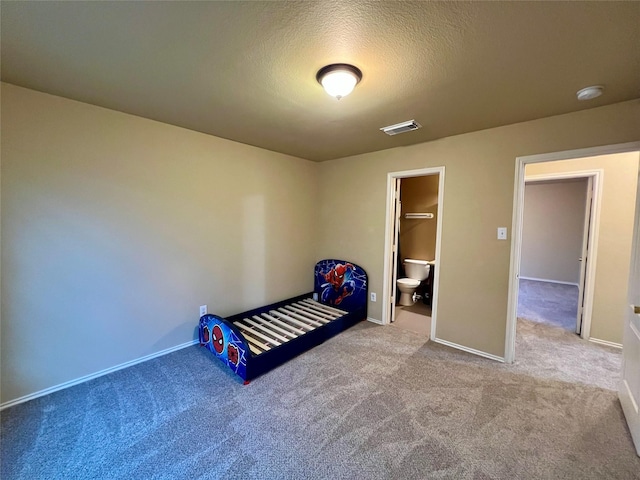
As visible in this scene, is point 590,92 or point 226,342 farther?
point 226,342

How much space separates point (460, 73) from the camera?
5.22 ft

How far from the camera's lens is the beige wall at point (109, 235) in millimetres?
1862

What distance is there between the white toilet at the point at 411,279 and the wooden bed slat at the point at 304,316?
1.63 meters

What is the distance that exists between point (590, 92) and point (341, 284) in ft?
10.0

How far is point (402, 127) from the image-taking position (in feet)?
8.04

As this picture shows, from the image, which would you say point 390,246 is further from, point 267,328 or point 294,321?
point 267,328

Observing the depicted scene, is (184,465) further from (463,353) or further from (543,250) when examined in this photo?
(543,250)

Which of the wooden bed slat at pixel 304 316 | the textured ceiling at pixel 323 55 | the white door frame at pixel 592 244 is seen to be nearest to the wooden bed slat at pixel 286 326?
the wooden bed slat at pixel 304 316

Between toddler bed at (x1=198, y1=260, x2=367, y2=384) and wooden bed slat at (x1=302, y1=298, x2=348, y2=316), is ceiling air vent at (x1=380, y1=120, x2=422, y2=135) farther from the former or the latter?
wooden bed slat at (x1=302, y1=298, x2=348, y2=316)

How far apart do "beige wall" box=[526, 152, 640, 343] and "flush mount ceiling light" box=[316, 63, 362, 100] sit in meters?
3.30

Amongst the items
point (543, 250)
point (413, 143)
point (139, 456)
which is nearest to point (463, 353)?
point (413, 143)

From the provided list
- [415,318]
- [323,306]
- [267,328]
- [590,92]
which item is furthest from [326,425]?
[590,92]

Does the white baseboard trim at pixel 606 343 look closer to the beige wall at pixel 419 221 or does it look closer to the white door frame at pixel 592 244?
the white door frame at pixel 592 244

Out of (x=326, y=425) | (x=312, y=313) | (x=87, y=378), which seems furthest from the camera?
(x=312, y=313)
